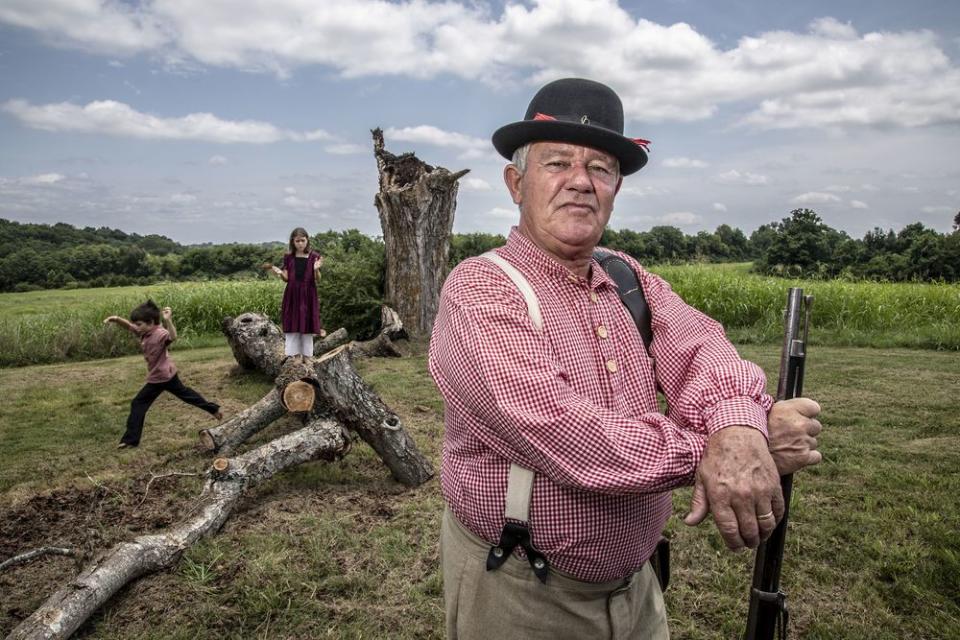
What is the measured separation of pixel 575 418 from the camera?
1.38 metres

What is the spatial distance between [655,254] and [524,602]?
3910 cm

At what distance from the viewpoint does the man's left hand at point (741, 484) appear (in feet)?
4.41

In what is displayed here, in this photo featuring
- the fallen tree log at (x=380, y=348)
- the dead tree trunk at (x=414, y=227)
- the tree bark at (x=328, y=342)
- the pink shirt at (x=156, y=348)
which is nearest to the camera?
the pink shirt at (x=156, y=348)

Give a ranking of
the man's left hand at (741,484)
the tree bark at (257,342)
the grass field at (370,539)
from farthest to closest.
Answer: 1. the tree bark at (257,342)
2. the grass field at (370,539)
3. the man's left hand at (741,484)

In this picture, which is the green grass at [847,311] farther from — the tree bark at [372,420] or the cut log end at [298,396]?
the cut log end at [298,396]

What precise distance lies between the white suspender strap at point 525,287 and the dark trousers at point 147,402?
6020 mm

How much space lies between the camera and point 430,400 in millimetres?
8023

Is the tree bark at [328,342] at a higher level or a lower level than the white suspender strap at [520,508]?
lower

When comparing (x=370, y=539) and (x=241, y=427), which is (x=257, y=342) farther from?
(x=370, y=539)

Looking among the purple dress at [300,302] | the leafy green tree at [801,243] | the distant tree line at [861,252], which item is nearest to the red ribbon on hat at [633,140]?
the purple dress at [300,302]

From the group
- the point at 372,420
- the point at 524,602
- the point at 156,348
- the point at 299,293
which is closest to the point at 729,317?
the point at 299,293

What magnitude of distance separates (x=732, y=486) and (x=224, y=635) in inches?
119

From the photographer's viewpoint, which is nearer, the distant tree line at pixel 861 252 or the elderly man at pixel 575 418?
the elderly man at pixel 575 418


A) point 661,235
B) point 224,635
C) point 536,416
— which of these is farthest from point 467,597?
point 661,235
